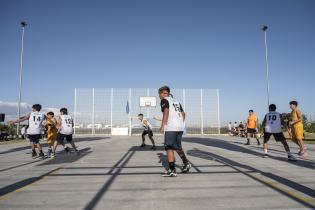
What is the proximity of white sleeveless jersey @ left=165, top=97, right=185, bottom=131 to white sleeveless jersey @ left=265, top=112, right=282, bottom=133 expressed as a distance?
4.11 meters

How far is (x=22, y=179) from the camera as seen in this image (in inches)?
225

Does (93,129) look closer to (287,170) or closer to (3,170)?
(3,170)

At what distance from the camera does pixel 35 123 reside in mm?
9531

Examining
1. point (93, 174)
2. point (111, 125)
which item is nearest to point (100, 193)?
point (93, 174)

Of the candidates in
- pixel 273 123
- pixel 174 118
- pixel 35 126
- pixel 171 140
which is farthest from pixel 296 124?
pixel 35 126

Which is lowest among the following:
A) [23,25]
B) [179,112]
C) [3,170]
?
[3,170]

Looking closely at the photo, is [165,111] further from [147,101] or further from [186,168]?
[147,101]

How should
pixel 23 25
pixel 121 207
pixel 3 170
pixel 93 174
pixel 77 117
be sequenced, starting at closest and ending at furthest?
pixel 121 207, pixel 93 174, pixel 3 170, pixel 23 25, pixel 77 117

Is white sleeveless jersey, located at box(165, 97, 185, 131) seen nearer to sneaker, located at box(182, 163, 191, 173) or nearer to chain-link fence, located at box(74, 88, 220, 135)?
sneaker, located at box(182, 163, 191, 173)

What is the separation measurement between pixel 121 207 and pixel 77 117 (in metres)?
27.7

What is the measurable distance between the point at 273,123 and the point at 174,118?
14.5 feet

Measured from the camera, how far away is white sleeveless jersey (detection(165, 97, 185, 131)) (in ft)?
20.2

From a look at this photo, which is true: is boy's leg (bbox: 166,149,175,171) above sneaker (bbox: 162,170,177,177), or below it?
above

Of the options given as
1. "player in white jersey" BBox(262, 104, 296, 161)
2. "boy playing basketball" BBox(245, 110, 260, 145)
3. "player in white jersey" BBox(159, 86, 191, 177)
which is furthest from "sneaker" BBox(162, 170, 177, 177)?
"boy playing basketball" BBox(245, 110, 260, 145)
